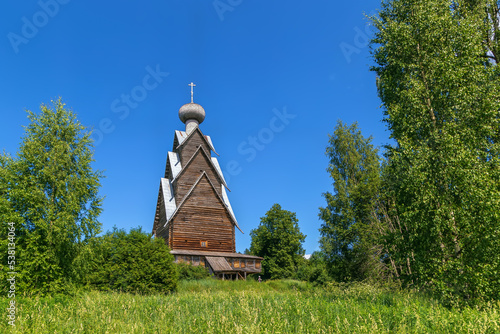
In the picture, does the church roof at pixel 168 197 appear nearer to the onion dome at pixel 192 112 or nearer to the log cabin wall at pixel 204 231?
the log cabin wall at pixel 204 231

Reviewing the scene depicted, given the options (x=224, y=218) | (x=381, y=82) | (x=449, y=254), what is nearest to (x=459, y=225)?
(x=449, y=254)

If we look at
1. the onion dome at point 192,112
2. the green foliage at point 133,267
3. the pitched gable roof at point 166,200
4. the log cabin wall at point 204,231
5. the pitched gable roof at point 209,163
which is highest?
the onion dome at point 192,112

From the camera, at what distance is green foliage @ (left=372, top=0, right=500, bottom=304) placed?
35.8ft

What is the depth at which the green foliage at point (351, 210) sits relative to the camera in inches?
1082

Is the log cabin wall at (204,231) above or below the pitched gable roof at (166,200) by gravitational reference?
below

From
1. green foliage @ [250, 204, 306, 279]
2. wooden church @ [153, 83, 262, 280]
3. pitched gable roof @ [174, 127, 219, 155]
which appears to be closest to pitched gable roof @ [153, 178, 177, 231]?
wooden church @ [153, 83, 262, 280]

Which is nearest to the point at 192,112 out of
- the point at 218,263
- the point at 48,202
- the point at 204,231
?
the point at 204,231

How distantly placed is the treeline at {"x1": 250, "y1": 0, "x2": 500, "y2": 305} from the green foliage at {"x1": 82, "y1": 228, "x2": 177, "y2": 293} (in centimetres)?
1245

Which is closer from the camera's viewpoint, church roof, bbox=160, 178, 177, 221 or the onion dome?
church roof, bbox=160, 178, 177, 221

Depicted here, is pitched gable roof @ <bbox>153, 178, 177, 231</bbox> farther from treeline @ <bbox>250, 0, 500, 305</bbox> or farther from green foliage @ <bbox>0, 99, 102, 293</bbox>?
treeline @ <bbox>250, 0, 500, 305</bbox>

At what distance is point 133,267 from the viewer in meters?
19.1

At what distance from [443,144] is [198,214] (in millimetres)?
28027

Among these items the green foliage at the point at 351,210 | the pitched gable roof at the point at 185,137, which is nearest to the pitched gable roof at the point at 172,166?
the pitched gable roof at the point at 185,137

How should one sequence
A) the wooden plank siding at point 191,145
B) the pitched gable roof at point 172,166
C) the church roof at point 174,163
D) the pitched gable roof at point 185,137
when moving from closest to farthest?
the church roof at point 174,163 < the pitched gable roof at point 172,166 < the wooden plank siding at point 191,145 < the pitched gable roof at point 185,137
